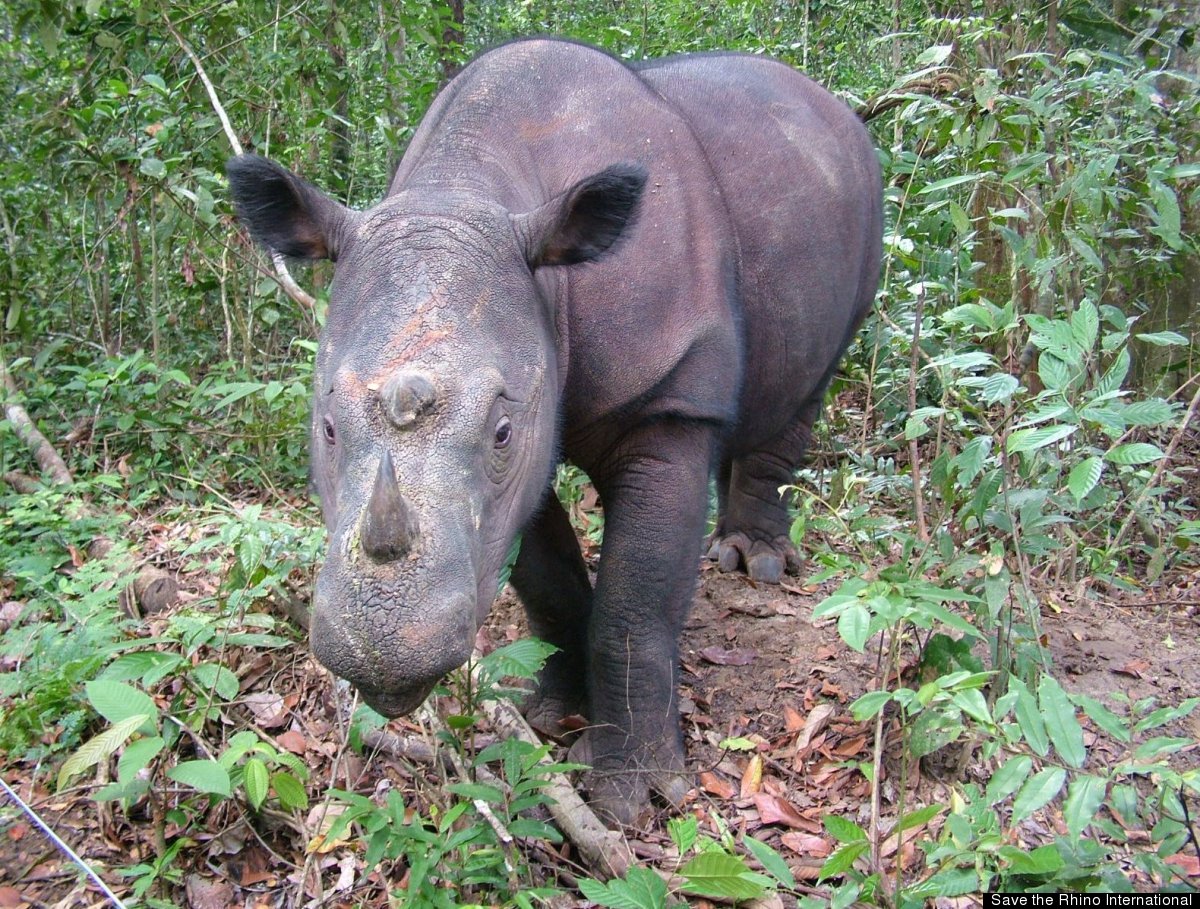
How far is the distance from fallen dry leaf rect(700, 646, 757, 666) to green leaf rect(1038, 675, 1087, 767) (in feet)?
7.07

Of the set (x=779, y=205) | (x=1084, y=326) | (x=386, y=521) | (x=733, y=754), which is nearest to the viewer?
(x=386, y=521)

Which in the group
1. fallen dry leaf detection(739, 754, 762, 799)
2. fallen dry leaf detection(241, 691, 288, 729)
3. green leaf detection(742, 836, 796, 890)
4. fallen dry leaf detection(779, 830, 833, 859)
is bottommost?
fallen dry leaf detection(739, 754, 762, 799)

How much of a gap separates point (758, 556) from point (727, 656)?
1015 millimetres

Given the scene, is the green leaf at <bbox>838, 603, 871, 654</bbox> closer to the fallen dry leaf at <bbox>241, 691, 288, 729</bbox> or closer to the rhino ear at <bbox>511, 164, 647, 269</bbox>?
the rhino ear at <bbox>511, 164, 647, 269</bbox>

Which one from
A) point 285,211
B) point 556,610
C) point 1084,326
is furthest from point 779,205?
point 285,211

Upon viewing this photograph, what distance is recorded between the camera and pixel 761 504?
5465mm

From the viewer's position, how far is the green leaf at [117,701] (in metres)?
2.55

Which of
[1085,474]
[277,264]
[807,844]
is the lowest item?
[807,844]

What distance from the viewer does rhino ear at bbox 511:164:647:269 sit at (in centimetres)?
287

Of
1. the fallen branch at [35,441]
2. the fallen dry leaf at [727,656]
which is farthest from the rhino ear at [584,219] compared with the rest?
the fallen branch at [35,441]

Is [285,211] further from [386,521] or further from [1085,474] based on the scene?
[1085,474]

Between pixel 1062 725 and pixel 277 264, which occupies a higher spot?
pixel 1062 725

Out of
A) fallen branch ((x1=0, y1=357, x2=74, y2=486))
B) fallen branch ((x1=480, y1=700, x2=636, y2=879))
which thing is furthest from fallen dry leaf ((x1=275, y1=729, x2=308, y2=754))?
fallen branch ((x1=0, y1=357, x2=74, y2=486))

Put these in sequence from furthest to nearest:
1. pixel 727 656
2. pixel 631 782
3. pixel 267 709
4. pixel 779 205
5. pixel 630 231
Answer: pixel 727 656, pixel 779 205, pixel 267 709, pixel 631 782, pixel 630 231
